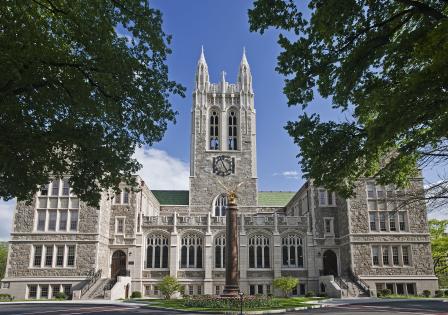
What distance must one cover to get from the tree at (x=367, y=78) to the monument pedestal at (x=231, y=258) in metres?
12.9

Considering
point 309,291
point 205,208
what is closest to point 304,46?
point 309,291

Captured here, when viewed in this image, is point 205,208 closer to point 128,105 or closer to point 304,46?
point 128,105

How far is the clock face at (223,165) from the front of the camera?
169 ft

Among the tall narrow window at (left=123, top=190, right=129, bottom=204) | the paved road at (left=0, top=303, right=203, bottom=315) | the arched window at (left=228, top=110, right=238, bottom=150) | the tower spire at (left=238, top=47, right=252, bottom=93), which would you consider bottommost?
the paved road at (left=0, top=303, right=203, bottom=315)

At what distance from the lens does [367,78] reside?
12.3 meters

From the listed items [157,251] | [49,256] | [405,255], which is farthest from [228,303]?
[405,255]

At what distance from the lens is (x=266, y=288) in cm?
3944

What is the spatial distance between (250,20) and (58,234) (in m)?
31.5

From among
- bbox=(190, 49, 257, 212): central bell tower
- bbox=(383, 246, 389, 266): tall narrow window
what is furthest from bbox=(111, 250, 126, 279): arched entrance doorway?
bbox=(383, 246, 389, 266): tall narrow window

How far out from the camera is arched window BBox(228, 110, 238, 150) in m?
54.5

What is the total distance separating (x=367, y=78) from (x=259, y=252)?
30641 millimetres

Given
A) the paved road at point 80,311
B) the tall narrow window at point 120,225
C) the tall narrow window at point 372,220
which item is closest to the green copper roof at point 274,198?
the tall narrow window at point 372,220

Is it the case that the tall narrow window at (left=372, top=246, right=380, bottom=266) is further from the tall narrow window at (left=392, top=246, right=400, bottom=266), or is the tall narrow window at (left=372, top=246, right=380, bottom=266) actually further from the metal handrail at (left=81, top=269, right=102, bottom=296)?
the metal handrail at (left=81, top=269, right=102, bottom=296)

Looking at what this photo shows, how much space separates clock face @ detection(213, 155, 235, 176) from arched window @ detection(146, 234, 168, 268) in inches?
540
